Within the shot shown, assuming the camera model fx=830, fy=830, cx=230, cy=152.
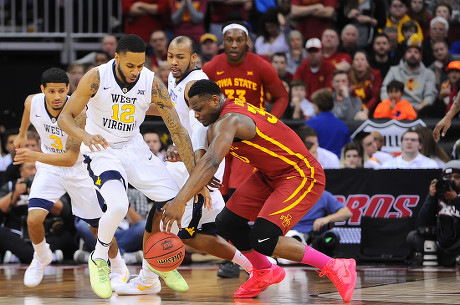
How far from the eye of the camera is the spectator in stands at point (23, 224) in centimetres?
1159

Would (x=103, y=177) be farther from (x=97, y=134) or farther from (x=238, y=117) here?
(x=238, y=117)

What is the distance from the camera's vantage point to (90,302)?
6.94 meters

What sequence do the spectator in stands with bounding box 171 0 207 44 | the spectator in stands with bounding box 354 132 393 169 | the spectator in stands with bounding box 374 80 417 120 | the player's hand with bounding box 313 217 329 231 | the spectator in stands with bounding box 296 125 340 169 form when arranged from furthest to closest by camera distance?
1. the spectator in stands with bounding box 171 0 207 44
2. the spectator in stands with bounding box 374 80 417 120
3. the spectator in stands with bounding box 354 132 393 169
4. the spectator in stands with bounding box 296 125 340 169
5. the player's hand with bounding box 313 217 329 231

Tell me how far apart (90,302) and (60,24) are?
441 inches

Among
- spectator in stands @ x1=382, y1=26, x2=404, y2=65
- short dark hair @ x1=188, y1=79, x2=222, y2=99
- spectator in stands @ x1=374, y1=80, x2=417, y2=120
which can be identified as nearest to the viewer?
short dark hair @ x1=188, y1=79, x2=222, y2=99

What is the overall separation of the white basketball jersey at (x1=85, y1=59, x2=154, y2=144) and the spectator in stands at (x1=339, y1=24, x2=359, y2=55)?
25.8ft

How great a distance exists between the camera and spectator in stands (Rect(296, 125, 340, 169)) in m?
11.4

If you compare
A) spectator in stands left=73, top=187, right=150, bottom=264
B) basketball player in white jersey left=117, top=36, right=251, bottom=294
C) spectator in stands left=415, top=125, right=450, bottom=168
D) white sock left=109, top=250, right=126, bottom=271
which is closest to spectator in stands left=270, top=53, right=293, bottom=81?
spectator in stands left=415, top=125, right=450, bottom=168

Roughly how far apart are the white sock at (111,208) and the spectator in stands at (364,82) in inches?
285

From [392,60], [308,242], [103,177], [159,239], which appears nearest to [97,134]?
[103,177]

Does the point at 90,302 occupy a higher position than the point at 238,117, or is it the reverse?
the point at 238,117

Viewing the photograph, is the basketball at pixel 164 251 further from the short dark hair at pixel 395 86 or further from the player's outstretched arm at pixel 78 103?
the short dark hair at pixel 395 86

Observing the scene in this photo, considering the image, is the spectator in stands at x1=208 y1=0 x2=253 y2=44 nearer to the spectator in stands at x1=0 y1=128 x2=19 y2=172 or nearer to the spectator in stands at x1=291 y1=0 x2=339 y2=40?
the spectator in stands at x1=291 y1=0 x2=339 y2=40

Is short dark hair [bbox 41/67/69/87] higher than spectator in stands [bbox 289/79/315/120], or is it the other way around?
short dark hair [bbox 41/67/69/87]
